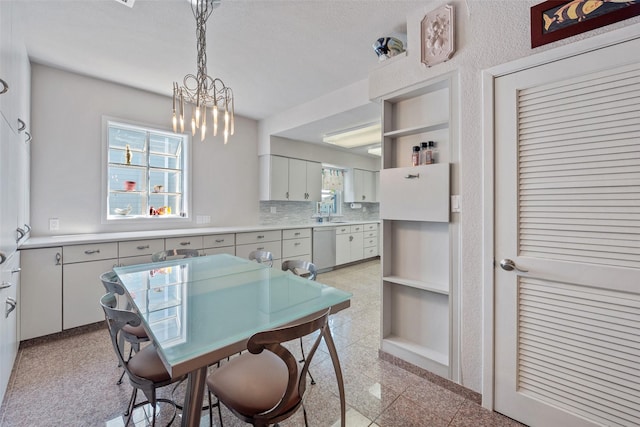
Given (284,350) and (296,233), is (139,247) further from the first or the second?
(284,350)

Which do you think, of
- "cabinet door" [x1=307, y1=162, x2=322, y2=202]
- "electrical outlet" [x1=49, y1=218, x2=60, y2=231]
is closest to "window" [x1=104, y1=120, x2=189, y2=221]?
"electrical outlet" [x1=49, y1=218, x2=60, y2=231]

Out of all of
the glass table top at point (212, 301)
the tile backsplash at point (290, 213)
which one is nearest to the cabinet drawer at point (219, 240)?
the tile backsplash at point (290, 213)

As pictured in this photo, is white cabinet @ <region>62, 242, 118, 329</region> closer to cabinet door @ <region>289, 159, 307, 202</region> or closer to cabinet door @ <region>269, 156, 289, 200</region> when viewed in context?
cabinet door @ <region>269, 156, 289, 200</region>

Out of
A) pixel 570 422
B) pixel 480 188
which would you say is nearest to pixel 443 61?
pixel 480 188

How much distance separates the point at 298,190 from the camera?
5.27 metres

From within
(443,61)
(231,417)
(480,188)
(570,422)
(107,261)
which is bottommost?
(231,417)

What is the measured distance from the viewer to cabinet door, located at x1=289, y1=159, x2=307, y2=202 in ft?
16.9

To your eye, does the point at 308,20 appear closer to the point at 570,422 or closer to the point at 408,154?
the point at 408,154

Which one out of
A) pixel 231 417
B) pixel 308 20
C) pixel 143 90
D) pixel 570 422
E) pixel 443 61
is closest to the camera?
pixel 570 422

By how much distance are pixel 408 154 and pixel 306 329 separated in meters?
1.80

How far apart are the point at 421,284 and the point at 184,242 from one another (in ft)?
9.34

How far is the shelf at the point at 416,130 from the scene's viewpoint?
6.86ft

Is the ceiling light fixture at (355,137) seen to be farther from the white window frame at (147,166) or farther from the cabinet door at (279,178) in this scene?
the white window frame at (147,166)

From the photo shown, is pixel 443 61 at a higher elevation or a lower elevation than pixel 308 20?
lower
